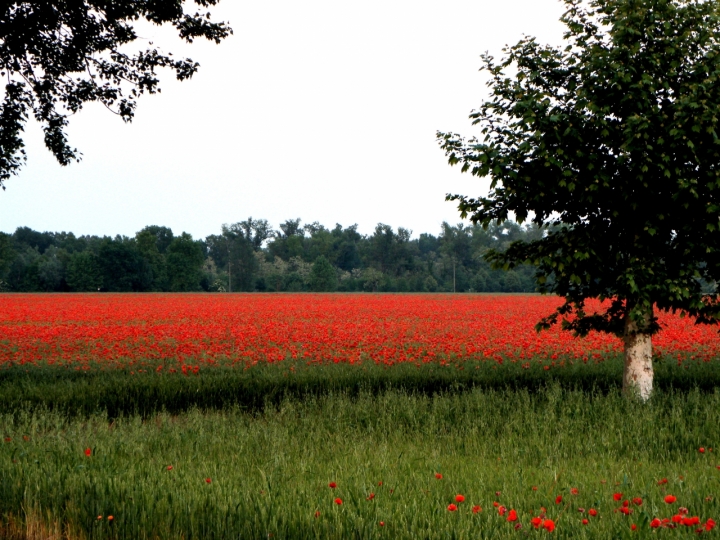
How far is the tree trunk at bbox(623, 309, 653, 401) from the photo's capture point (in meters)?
9.98

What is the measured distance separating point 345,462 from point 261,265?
11722cm

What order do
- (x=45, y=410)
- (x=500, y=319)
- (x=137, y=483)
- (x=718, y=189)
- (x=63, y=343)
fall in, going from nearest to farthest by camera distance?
(x=137, y=483), (x=718, y=189), (x=45, y=410), (x=63, y=343), (x=500, y=319)

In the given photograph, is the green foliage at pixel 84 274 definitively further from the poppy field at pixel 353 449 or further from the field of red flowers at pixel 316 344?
the poppy field at pixel 353 449

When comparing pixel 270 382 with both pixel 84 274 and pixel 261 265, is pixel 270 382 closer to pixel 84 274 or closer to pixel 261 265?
pixel 84 274

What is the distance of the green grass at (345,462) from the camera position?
4664 mm

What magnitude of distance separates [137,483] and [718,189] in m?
8.17

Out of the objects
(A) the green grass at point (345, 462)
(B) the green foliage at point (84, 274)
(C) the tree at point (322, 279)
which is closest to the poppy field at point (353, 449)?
(A) the green grass at point (345, 462)

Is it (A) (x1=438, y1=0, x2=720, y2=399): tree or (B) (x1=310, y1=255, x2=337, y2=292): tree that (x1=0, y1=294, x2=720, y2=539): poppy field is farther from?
(B) (x1=310, y1=255, x2=337, y2=292): tree

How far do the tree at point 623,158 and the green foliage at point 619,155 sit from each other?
0.07 feet

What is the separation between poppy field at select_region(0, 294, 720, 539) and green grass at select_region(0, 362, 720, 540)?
0.03 metres

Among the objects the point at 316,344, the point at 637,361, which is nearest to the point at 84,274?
the point at 316,344

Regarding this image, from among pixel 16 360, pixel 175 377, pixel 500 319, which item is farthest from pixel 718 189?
pixel 500 319

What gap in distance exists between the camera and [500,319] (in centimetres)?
2898

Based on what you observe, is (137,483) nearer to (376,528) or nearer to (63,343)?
(376,528)
